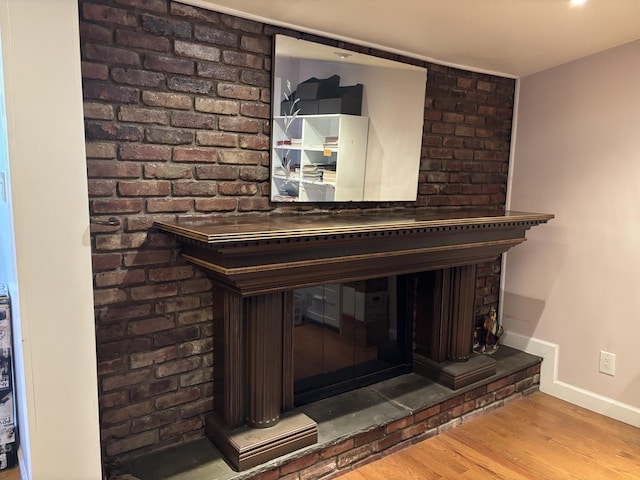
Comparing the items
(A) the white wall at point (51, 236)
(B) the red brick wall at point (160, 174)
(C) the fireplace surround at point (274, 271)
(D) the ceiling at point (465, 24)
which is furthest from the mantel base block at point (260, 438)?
(D) the ceiling at point (465, 24)

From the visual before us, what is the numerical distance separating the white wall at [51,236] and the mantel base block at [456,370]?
67.6 inches

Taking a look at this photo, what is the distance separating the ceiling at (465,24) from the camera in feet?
6.23

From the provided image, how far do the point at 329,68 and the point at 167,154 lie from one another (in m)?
0.83

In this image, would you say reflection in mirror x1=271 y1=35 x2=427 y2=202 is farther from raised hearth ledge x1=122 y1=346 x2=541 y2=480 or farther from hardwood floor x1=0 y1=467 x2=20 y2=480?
hardwood floor x1=0 y1=467 x2=20 y2=480

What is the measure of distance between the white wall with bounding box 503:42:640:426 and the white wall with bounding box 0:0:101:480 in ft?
8.46

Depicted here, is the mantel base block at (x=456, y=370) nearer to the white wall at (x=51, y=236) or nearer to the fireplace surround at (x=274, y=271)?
the fireplace surround at (x=274, y=271)

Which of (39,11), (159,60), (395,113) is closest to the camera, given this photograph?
(39,11)

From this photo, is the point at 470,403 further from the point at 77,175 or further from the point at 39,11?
the point at 39,11

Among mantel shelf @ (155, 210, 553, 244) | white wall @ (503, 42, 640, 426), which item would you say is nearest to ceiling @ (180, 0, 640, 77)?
white wall @ (503, 42, 640, 426)

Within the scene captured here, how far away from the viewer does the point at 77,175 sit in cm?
147

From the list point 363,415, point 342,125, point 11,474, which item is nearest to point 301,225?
point 342,125

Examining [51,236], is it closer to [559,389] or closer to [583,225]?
[583,225]

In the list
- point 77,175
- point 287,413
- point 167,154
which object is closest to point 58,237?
point 77,175

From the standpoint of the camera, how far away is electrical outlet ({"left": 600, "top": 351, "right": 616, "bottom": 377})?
2707mm
